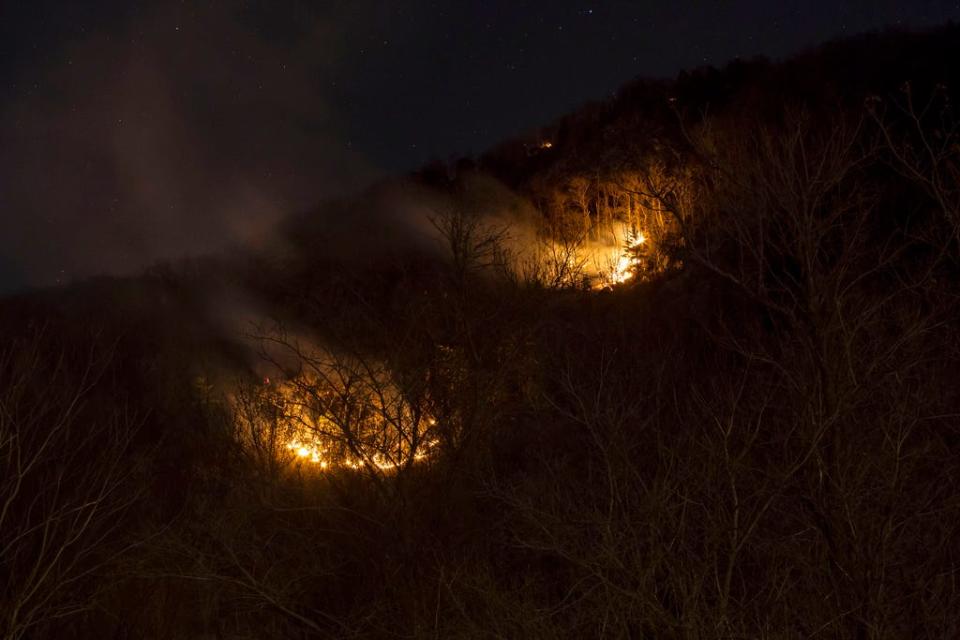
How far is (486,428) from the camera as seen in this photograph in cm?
1187

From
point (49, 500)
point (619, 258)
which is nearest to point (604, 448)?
point (49, 500)

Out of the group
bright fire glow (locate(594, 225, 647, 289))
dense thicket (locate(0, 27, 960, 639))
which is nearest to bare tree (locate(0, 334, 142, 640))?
dense thicket (locate(0, 27, 960, 639))

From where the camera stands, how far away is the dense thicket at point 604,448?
6676 mm

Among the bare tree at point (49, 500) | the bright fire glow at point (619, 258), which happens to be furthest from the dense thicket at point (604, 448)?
the bright fire glow at point (619, 258)

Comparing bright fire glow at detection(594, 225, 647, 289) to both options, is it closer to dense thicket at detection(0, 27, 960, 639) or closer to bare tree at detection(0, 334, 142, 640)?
dense thicket at detection(0, 27, 960, 639)

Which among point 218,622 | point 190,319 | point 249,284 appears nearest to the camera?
point 218,622

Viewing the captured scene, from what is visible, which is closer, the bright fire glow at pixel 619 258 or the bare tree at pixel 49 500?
the bare tree at pixel 49 500

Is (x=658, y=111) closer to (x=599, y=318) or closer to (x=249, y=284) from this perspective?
(x=599, y=318)

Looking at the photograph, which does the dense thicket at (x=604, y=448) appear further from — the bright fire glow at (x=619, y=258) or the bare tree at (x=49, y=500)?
the bright fire glow at (x=619, y=258)

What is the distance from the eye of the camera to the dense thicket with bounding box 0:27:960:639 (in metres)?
6.68

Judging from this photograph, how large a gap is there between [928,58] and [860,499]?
60.3ft

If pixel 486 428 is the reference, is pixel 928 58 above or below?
above

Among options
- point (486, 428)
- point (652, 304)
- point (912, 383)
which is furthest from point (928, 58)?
point (486, 428)

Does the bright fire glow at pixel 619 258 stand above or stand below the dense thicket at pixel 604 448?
above
